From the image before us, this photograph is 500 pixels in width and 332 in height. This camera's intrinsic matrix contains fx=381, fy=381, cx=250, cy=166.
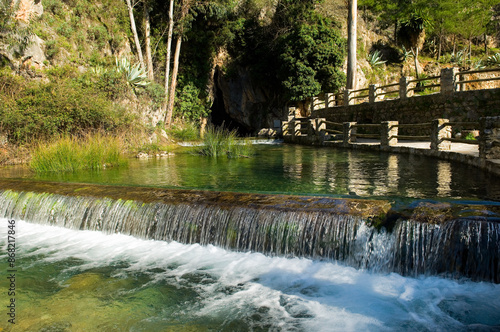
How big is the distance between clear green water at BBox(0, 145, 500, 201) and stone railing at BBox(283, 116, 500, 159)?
0.61m

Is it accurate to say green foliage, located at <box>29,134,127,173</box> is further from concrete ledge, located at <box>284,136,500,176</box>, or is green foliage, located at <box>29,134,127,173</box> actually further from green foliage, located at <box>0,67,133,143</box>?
concrete ledge, located at <box>284,136,500,176</box>

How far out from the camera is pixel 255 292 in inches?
170

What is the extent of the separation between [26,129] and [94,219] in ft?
26.7

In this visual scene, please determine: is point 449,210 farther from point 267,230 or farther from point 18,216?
point 18,216

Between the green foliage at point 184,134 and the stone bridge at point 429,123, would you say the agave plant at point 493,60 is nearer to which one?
the stone bridge at point 429,123

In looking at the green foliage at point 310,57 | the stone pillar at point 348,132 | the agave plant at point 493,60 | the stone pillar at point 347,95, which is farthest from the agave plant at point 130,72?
the agave plant at point 493,60

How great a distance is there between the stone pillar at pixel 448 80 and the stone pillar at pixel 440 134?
4.68m

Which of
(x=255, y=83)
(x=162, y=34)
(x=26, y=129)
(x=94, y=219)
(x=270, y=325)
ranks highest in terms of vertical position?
(x=162, y=34)

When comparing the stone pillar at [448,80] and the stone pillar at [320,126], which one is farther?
the stone pillar at [320,126]

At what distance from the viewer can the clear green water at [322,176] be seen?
702cm

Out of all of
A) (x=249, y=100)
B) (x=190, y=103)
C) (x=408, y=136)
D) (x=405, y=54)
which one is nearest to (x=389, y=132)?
(x=408, y=136)

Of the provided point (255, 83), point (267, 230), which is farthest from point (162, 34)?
point (267, 230)

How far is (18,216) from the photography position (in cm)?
713

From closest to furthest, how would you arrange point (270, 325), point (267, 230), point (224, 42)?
point (270, 325) → point (267, 230) → point (224, 42)
